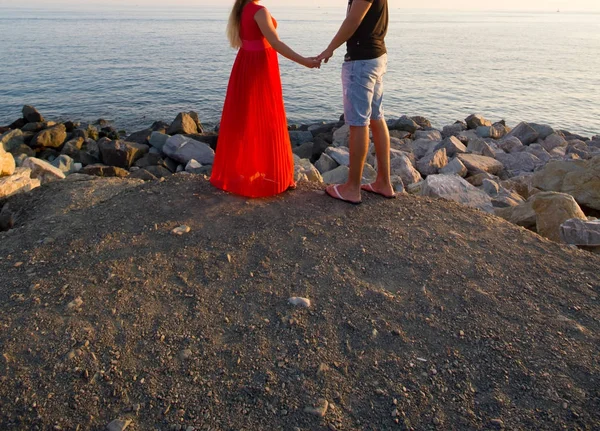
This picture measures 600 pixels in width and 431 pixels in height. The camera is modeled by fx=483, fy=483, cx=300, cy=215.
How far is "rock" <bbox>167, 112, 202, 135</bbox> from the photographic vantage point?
12.2 metres

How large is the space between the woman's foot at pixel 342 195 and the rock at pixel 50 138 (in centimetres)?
885

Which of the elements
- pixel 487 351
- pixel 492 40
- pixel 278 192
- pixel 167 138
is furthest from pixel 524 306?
pixel 492 40

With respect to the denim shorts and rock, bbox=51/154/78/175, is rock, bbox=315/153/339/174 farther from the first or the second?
rock, bbox=51/154/78/175

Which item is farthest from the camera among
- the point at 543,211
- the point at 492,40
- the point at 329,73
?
the point at 492,40

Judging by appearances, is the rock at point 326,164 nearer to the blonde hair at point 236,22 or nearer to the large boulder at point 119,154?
the large boulder at point 119,154

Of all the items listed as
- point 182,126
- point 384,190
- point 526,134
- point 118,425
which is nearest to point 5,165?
point 182,126

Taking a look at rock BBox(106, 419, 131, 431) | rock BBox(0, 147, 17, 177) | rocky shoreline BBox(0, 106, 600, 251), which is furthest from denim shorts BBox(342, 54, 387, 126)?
rock BBox(0, 147, 17, 177)

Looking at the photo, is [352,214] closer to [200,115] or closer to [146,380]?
[146,380]

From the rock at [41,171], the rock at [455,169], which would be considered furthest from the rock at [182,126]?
the rock at [455,169]

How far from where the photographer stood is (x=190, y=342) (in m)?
3.14

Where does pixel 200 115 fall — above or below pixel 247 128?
below

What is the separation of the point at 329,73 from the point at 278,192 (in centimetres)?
2013

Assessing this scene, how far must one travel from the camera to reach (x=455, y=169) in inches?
340

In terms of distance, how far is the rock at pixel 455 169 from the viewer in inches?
339
